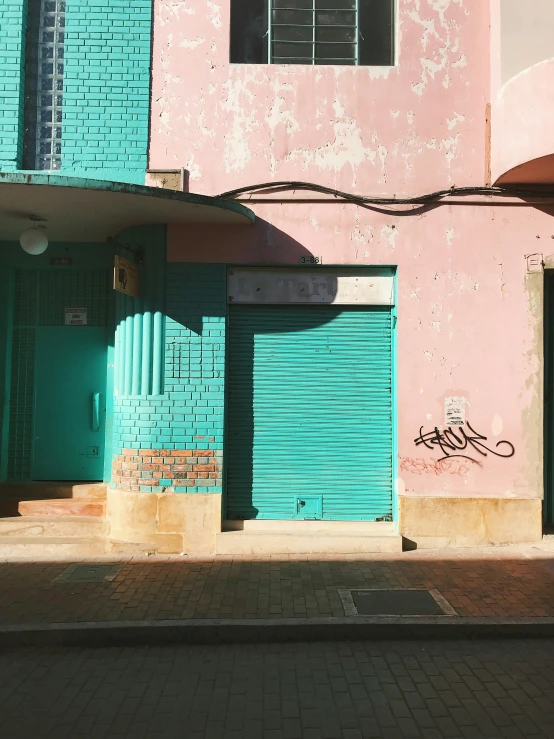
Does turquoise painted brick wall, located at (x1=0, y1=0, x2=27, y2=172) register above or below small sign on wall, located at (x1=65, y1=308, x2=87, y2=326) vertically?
above

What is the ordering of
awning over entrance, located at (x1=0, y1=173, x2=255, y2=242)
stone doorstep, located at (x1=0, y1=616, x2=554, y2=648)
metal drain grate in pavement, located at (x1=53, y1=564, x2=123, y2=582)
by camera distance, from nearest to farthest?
stone doorstep, located at (x1=0, y1=616, x2=554, y2=648) < awning over entrance, located at (x1=0, y1=173, x2=255, y2=242) < metal drain grate in pavement, located at (x1=53, y1=564, x2=123, y2=582)

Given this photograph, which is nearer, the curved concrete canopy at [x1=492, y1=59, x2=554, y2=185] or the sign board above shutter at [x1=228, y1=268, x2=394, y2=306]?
the curved concrete canopy at [x1=492, y1=59, x2=554, y2=185]

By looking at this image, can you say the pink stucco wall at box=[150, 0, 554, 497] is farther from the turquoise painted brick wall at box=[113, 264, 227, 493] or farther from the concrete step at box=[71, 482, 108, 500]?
the concrete step at box=[71, 482, 108, 500]

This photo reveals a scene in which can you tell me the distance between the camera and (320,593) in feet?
17.9

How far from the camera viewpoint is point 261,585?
568 cm

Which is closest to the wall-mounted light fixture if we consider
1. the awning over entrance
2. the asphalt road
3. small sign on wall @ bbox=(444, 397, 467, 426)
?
the awning over entrance

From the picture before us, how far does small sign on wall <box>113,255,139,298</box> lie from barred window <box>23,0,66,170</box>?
5.88 feet

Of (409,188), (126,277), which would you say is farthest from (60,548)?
(409,188)

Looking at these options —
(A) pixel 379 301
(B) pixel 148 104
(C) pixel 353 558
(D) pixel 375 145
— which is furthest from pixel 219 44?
(C) pixel 353 558

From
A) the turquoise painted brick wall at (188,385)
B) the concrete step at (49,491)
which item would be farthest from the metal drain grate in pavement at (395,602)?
the concrete step at (49,491)

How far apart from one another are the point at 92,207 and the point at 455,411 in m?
4.74

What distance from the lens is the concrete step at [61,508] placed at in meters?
7.08

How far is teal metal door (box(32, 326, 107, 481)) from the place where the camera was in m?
7.44

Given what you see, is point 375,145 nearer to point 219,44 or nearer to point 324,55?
point 324,55
